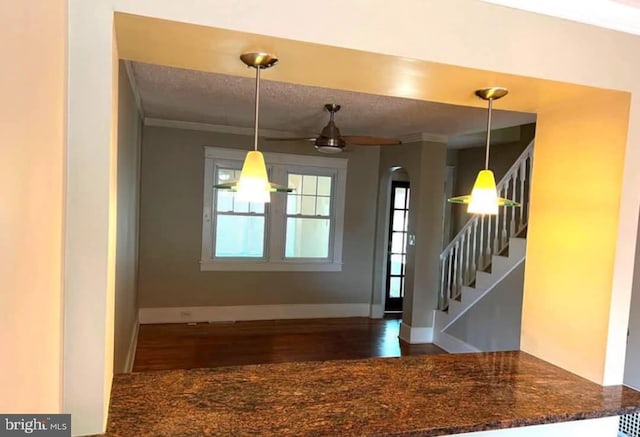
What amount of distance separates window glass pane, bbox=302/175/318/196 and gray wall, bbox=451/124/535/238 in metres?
2.27

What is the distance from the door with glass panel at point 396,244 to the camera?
6.76 meters

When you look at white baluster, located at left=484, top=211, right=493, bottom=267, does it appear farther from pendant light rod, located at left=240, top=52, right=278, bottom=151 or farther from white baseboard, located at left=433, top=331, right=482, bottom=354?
pendant light rod, located at left=240, top=52, right=278, bottom=151

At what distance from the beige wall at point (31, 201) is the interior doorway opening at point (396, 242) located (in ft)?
19.5

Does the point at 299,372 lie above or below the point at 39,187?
below

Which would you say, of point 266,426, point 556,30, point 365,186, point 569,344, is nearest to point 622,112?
point 556,30

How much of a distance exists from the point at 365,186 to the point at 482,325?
8.29 ft

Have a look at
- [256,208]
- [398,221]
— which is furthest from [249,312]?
[398,221]

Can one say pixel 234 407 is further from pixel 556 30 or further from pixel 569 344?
pixel 556 30

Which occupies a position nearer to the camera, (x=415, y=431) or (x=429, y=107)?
(x=415, y=431)

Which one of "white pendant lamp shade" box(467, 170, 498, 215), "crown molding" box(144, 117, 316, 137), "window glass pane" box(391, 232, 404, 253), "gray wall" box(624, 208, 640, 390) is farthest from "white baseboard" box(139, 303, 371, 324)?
"white pendant lamp shade" box(467, 170, 498, 215)

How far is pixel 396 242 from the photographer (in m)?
6.84

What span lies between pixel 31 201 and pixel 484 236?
4.52m

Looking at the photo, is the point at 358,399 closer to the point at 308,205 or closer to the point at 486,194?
the point at 486,194

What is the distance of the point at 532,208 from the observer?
2021 mm
